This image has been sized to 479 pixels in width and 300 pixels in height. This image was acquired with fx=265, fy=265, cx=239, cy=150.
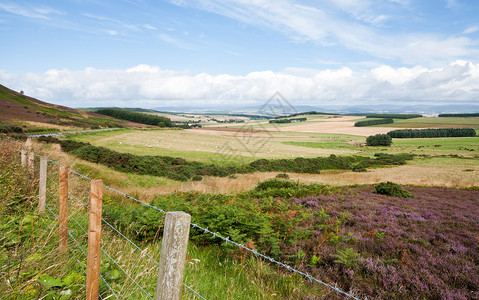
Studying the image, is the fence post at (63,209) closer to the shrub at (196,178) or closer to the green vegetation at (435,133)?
the shrub at (196,178)

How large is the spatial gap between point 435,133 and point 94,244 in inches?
4444

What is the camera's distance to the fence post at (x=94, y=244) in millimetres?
3188

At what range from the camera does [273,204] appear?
11.9 m

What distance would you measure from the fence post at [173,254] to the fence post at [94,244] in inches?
44.8

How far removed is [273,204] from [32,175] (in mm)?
8734

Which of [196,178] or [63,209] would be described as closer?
[63,209]

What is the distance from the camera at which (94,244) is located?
3.26 meters

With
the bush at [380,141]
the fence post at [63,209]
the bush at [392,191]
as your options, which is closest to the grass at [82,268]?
the fence post at [63,209]

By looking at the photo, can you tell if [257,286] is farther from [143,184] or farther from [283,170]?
[283,170]

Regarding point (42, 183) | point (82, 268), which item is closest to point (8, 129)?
point (42, 183)

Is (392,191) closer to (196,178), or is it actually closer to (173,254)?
(173,254)

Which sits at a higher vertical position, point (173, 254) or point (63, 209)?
point (173, 254)

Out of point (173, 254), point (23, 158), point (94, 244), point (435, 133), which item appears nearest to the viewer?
point (173, 254)

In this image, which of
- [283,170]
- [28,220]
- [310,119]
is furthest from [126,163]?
[310,119]
